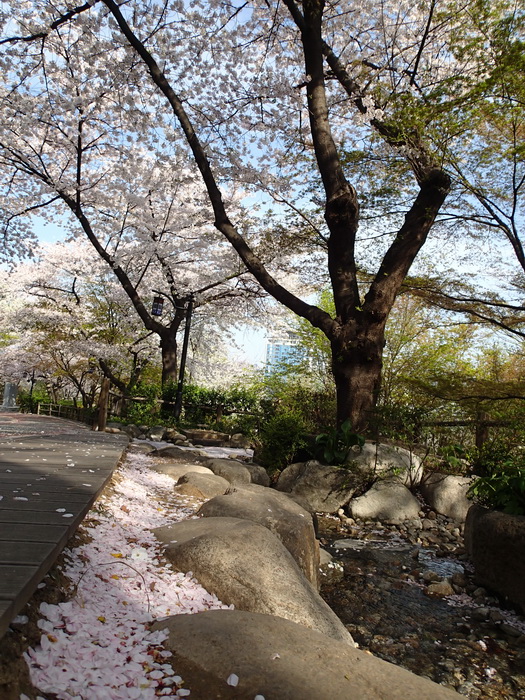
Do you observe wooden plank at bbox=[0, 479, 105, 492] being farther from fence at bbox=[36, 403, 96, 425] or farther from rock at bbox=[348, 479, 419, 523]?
fence at bbox=[36, 403, 96, 425]

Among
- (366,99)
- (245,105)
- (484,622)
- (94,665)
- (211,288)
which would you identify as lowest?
(484,622)

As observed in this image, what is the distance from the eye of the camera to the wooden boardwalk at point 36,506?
1523 mm

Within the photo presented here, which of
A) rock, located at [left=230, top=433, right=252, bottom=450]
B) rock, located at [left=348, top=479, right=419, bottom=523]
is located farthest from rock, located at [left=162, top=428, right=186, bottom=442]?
rock, located at [left=348, top=479, right=419, bottom=523]

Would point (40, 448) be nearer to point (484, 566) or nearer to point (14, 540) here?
point (14, 540)

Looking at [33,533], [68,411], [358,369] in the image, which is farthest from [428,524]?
[68,411]

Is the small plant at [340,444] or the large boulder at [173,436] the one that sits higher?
the small plant at [340,444]

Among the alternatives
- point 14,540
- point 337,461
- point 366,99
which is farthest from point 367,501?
point 366,99

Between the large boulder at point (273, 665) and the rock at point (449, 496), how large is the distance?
5.20 metres

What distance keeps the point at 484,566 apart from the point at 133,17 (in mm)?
9983

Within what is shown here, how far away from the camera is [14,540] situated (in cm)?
191

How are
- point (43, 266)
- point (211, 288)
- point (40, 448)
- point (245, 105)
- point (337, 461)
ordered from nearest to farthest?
point (40, 448) → point (337, 461) → point (245, 105) → point (211, 288) → point (43, 266)

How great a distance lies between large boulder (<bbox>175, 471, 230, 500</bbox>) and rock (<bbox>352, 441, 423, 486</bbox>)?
98.0 inches

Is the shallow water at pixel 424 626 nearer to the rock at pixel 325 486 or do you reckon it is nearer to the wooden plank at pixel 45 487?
the rock at pixel 325 486

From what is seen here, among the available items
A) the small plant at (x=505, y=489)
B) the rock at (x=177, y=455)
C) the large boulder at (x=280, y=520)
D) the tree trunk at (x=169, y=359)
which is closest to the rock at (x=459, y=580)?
the small plant at (x=505, y=489)
